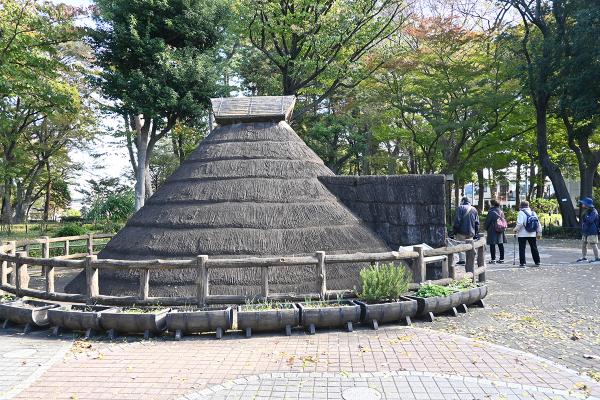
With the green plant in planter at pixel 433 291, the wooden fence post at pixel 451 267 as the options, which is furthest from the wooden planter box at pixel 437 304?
the wooden fence post at pixel 451 267

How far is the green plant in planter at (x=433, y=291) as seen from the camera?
7.62 metres

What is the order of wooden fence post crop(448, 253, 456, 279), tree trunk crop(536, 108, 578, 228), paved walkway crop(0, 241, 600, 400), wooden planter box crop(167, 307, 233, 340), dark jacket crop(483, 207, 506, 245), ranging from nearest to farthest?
paved walkway crop(0, 241, 600, 400)
wooden planter box crop(167, 307, 233, 340)
wooden fence post crop(448, 253, 456, 279)
dark jacket crop(483, 207, 506, 245)
tree trunk crop(536, 108, 578, 228)

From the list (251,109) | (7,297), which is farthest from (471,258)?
(7,297)

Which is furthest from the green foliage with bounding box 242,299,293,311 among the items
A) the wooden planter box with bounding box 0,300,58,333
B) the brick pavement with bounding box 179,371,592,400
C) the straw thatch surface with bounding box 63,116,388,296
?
the wooden planter box with bounding box 0,300,58,333

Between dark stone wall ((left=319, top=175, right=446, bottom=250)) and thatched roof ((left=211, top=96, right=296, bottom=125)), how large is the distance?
2140mm

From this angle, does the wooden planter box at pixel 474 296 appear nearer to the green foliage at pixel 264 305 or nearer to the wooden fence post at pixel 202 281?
the green foliage at pixel 264 305

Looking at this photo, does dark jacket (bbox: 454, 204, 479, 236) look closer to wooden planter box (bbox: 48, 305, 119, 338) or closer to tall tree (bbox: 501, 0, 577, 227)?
wooden planter box (bbox: 48, 305, 119, 338)

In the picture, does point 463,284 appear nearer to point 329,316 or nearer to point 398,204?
point 398,204

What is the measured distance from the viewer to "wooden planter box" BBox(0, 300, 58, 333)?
7.18 meters

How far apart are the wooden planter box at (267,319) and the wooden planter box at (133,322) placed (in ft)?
4.01

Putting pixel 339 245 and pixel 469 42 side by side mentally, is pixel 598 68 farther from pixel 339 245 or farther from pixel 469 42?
pixel 339 245

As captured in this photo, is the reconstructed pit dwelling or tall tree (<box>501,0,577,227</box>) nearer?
the reconstructed pit dwelling

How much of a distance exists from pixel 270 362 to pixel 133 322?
2.49m

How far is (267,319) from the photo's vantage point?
6.73 meters
